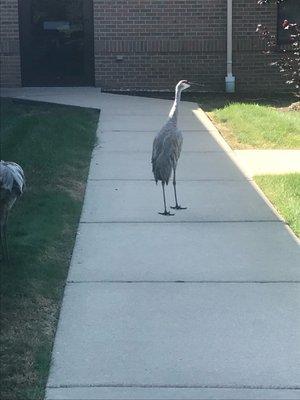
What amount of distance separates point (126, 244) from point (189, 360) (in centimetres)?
215

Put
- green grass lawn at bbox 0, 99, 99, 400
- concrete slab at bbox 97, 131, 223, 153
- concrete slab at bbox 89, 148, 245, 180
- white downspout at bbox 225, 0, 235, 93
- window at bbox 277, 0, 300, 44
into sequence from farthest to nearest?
1. window at bbox 277, 0, 300, 44
2. white downspout at bbox 225, 0, 235, 93
3. concrete slab at bbox 97, 131, 223, 153
4. concrete slab at bbox 89, 148, 245, 180
5. green grass lawn at bbox 0, 99, 99, 400

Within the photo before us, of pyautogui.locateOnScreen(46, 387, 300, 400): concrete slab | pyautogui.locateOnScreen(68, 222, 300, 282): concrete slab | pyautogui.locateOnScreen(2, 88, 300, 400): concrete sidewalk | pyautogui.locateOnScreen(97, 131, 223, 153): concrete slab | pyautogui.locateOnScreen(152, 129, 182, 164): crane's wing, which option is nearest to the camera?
pyautogui.locateOnScreen(46, 387, 300, 400): concrete slab

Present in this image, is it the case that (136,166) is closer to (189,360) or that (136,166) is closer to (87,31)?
(189,360)

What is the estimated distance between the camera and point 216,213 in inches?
285

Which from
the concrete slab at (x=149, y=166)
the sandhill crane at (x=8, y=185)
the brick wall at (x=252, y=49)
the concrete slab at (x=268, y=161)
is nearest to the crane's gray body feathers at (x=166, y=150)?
the concrete slab at (x=149, y=166)

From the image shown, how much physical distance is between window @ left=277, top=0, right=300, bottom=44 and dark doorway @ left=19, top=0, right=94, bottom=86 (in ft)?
12.3

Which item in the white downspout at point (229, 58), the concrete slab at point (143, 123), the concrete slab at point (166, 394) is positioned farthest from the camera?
the white downspout at point (229, 58)

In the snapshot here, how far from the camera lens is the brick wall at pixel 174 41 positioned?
50.1ft

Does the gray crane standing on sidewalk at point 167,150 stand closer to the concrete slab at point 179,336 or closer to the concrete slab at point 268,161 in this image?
the concrete slab at point 179,336

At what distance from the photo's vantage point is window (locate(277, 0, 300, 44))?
50.1ft

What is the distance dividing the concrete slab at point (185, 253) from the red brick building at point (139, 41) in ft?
29.6

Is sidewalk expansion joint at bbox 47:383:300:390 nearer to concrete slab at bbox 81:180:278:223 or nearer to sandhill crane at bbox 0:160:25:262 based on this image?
sandhill crane at bbox 0:160:25:262

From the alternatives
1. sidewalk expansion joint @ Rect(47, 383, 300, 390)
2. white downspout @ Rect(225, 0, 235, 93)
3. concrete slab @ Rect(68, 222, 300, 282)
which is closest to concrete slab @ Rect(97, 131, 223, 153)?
concrete slab @ Rect(68, 222, 300, 282)

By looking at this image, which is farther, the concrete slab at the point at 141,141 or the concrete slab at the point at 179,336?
the concrete slab at the point at 141,141
